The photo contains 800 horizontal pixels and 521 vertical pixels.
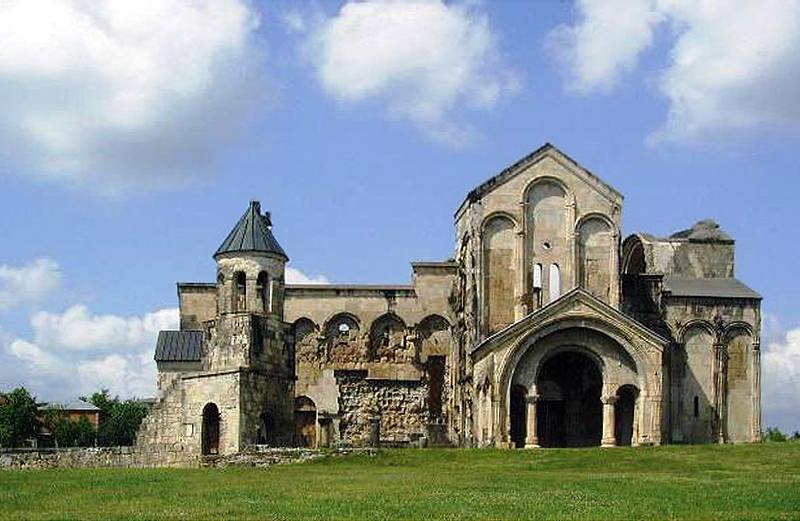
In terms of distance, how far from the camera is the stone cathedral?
5062 centimetres

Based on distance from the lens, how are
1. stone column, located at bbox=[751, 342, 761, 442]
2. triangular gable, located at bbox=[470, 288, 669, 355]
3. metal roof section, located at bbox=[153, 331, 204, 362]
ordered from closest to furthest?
triangular gable, located at bbox=[470, 288, 669, 355] < stone column, located at bbox=[751, 342, 761, 442] < metal roof section, located at bbox=[153, 331, 204, 362]

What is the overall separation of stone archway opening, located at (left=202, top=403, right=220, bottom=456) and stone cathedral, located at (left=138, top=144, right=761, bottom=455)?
2.0 inches

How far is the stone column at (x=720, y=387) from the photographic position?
200 feet

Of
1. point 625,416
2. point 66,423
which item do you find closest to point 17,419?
point 66,423

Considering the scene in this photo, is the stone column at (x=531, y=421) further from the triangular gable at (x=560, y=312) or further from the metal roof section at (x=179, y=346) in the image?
the metal roof section at (x=179, y=346)

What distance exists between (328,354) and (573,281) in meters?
13.9

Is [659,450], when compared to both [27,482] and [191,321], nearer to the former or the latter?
[27,482]

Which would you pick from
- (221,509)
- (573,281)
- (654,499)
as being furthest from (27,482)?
(573,281)

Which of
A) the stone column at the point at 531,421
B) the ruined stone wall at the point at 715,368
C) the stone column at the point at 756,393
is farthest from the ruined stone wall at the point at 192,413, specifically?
the stone column at the point at 756,393

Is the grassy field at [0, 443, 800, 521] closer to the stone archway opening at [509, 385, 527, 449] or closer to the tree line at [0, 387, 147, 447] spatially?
the stone archway opening at [509, 385, 527, 449]

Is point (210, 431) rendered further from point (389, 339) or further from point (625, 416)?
point (625, 416)

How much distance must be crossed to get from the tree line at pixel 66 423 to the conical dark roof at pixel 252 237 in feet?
106

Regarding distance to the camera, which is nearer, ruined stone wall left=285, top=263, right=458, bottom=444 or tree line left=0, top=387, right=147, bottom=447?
ruined stone wall left=285, top=263, right=458, bottom=444

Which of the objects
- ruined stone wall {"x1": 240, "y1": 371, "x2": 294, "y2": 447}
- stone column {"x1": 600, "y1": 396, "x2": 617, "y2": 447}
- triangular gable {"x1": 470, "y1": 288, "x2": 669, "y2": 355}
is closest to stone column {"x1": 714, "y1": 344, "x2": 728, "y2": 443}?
triangular gable {"x1": 470, "y1": 288, "x2": 669, "y2": 355}
